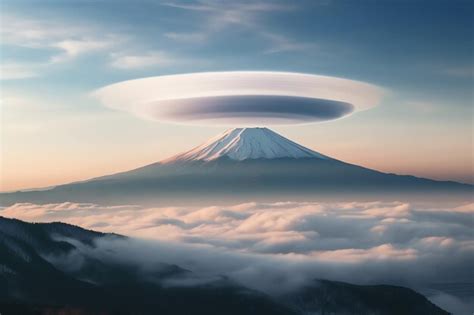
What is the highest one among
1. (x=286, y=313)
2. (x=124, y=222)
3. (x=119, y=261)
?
(x=124, y=222)

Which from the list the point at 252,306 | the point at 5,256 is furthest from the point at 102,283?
the point at 252,306

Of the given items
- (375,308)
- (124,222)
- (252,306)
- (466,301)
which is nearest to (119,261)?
(124,222)

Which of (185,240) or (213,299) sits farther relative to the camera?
(185,240)

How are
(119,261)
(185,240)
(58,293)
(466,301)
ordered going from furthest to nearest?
(185,240)
(466,301)
(119,261)
(58,293)

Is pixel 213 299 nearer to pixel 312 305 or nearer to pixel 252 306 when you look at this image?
pixel 252 306

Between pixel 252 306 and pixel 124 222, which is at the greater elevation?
pixel 124 222

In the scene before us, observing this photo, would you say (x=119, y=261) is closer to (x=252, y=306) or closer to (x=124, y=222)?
(x=124, y=222)

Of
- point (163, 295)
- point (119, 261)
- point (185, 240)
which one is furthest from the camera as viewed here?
point (185, 240)
